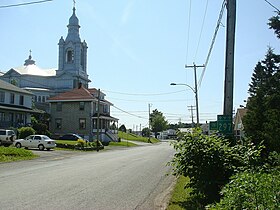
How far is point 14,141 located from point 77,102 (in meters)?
27.7

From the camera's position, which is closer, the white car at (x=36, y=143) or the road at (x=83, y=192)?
the road at (x=83, y=192)

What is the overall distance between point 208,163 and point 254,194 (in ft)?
14.6

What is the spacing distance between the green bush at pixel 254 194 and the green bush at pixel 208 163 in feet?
11.6

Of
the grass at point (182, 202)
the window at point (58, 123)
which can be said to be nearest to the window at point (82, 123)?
the window at point (58, 123)

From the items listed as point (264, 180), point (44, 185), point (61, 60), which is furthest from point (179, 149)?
point (61, 60)

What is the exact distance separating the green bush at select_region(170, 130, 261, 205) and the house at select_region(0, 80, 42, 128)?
42.1 metres

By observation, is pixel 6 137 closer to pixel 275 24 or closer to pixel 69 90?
pixel 275 24

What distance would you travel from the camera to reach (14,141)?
1565 inches

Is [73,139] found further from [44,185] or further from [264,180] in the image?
[264,180]

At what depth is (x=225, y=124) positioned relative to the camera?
1294 cm

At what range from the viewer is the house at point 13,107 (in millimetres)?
50688

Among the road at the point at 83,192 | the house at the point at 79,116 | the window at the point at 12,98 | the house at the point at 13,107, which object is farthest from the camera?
the house at the point at 79,116

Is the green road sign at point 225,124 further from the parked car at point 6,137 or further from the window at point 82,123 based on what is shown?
the window at point 82,123

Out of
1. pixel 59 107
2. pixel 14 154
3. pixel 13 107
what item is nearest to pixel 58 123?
pixel 59 107
